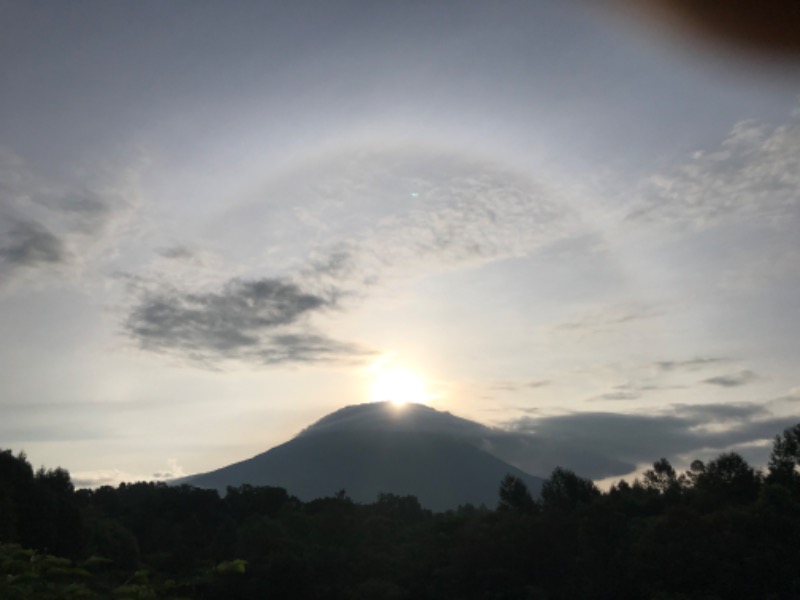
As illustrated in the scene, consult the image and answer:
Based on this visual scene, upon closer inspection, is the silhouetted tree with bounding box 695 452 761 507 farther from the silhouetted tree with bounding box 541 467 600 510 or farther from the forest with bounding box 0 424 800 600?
the silhouetted tree with bounding box 541 467 600 510

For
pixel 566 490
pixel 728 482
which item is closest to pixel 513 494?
pixel 566 490

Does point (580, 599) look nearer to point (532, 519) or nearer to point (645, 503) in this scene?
point (532, 519)

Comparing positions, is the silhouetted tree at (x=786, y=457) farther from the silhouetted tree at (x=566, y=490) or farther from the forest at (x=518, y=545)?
the silhouetted tree at (x=566, y=490)

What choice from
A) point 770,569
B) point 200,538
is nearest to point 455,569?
point 770,569

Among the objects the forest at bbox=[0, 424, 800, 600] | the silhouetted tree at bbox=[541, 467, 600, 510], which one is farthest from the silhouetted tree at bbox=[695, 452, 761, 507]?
the silhouetted tree at bbox=[541, 467, 600, 510]

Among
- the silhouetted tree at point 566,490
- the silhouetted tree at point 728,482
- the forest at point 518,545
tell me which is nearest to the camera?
the forest at point 518,545

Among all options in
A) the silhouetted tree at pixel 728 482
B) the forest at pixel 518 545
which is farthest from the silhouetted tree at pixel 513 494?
the silhouetted tree at pixel 728 482

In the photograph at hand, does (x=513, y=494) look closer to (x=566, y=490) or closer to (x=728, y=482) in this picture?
(x=566, y=490)

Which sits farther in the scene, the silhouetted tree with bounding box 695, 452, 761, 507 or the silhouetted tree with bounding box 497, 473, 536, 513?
the silhouetted tree with bounding box 497, 473, 536, 513
